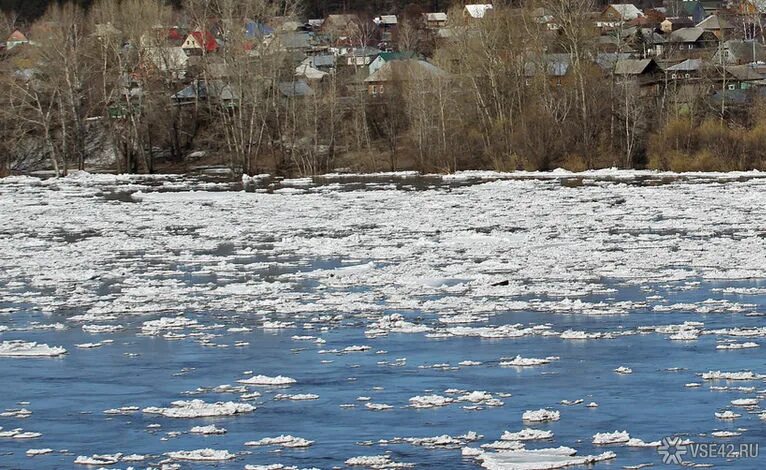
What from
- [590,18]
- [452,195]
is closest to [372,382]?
[452,195]

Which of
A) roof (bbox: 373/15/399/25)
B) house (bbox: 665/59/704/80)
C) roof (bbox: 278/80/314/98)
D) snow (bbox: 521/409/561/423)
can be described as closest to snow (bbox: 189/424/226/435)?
snow (bbox: 521/409/561/423)

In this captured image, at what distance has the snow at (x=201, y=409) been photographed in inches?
408

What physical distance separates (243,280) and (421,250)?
441cm

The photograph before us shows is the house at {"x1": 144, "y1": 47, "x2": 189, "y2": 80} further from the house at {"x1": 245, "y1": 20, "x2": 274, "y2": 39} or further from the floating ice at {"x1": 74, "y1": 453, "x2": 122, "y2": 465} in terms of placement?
the floating ice at {"x1": 74, "y1": 453, "x2": 122, "y2": 465}

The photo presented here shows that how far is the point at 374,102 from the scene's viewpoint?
64688 millimetres

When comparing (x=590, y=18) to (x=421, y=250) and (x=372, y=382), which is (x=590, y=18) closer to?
(x=421, y=250)

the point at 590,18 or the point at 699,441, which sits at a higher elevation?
the point at 590,18

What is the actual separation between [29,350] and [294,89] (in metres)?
47.4

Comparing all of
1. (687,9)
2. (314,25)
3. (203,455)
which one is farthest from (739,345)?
(687,9)

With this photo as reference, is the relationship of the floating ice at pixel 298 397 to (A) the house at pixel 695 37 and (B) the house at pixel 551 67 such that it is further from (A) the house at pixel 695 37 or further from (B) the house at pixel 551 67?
Result: (A) the house at pixel 695 37

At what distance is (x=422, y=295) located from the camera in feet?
54.7

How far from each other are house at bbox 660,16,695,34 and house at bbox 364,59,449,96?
49.1 m

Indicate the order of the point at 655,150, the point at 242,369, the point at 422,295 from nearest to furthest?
1. the point at 242,369
2. the point at 422,295
3. the point at 655,150

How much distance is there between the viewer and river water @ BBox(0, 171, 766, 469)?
9688 mm
